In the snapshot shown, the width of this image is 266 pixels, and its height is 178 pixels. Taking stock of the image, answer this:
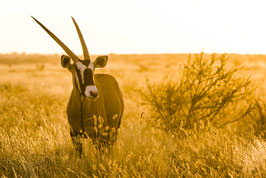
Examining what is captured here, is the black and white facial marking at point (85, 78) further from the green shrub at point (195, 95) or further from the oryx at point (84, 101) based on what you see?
the green shrub at point (195, 95)

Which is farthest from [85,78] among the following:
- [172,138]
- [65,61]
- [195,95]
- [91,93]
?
[195,95]

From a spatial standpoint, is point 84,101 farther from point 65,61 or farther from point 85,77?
point 65,61

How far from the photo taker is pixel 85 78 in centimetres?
411

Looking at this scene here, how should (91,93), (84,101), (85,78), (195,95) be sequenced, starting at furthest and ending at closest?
(195,95) → (84,101) → (85,78) → (91,93)

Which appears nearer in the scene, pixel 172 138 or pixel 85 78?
pixel 85 78

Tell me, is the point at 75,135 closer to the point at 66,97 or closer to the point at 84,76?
the point at 84,76

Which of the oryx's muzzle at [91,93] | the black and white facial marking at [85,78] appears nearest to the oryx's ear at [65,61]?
the black and white facial marking at [85,78]

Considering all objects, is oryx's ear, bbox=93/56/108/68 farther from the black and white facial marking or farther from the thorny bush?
the thorny bush

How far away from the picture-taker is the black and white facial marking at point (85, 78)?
13.1 feet

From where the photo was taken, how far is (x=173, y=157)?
4316 millimetres

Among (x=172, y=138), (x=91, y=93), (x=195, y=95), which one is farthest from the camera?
(x=195, y=95)
